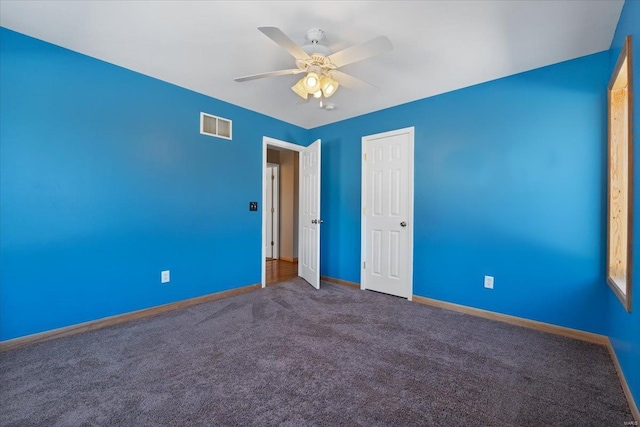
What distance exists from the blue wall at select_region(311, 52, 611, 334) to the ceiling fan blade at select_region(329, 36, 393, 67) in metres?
1.67

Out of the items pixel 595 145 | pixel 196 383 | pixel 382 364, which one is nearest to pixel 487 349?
pixel 382 364

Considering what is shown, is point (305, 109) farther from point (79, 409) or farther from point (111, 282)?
point (79, 409)

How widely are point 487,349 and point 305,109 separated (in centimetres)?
326

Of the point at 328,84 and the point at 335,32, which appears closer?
the point at 335,32

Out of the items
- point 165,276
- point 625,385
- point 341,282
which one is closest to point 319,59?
point 165,276

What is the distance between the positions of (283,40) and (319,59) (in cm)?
38

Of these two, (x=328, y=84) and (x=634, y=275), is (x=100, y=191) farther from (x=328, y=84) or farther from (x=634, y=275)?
(x=634, y=275)

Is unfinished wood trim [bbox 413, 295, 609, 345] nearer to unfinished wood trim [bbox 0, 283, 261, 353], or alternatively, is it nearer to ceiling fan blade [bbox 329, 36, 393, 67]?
unfinished wood trim [bbox 0, 283, 261, 353]

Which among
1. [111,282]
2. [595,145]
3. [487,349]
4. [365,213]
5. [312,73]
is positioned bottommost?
[487,349]

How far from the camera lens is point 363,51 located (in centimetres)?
178

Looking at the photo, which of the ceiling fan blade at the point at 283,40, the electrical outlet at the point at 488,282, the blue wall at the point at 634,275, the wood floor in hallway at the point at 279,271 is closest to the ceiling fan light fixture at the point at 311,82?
the ceiling fan blade at the point at 283,40

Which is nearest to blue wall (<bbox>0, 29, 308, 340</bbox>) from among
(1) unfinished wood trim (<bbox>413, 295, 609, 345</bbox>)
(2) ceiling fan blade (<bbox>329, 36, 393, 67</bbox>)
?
(2) ceiling fan blade (<bbox>329, 36, 393, 67</bbox>)

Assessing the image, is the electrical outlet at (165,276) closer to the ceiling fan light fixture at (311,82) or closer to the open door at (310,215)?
the open door at (310,215)

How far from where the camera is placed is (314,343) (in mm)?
2213
